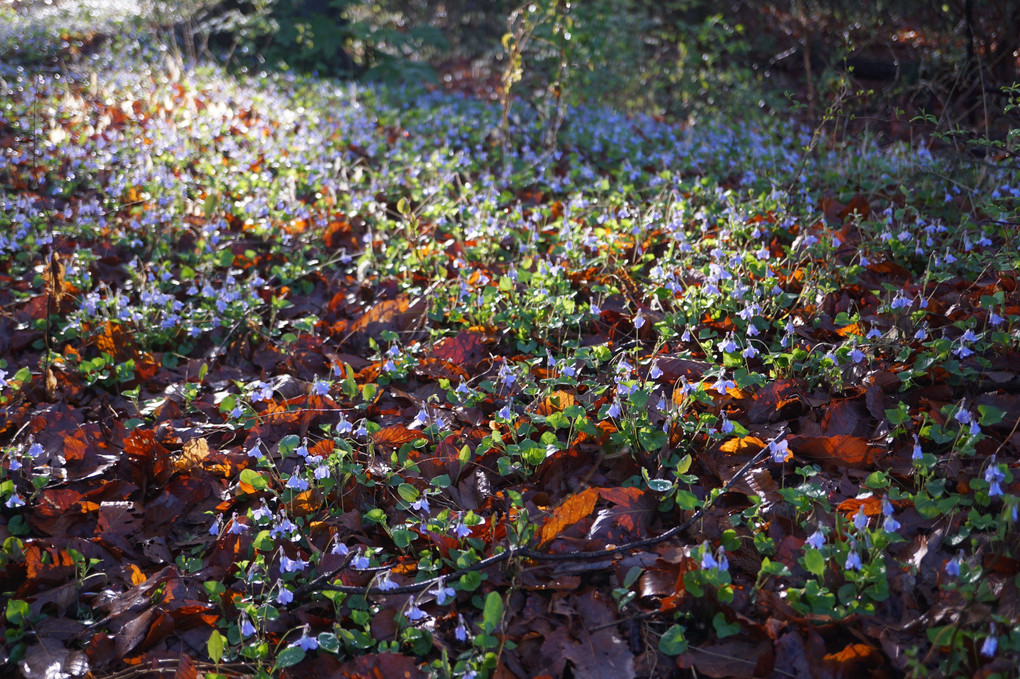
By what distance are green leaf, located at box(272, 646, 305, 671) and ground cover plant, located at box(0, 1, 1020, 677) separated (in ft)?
0.04

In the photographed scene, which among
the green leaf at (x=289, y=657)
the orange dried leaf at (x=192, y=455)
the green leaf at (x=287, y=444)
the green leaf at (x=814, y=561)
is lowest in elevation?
the orange dried leaf at (x=192, y=455)

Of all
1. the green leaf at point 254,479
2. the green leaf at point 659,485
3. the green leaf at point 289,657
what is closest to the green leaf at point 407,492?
the green leaf at point 254,479

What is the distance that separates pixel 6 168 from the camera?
531 cm

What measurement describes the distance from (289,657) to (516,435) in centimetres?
105

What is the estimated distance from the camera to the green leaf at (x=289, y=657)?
182 centimetres

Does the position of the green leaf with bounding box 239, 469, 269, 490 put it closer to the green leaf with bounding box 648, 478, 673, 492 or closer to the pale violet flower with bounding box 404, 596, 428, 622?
the pale violet flower with bounding box 404, 596, 428, 622

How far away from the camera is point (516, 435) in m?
2.61

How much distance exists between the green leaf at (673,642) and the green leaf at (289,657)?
34.7 inches

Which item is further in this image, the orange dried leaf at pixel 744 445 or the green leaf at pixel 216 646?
the orange dried leaf at pixel 744 445

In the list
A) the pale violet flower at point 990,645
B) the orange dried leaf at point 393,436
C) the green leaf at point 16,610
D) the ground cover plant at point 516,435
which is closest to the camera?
the pale violet flower at point 990,645

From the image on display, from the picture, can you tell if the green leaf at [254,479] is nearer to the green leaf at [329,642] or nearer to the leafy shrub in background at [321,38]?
the green leaf at [329,642]

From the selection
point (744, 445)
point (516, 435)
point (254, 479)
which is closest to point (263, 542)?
point (254, 479)

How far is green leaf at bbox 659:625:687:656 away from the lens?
1.81m

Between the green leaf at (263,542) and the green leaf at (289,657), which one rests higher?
the green leaf at (289,657)
